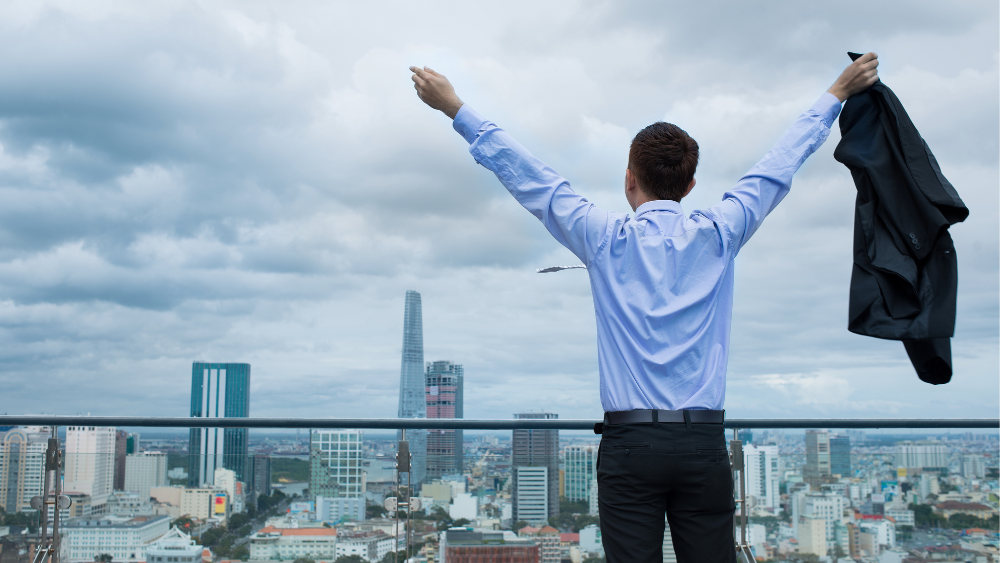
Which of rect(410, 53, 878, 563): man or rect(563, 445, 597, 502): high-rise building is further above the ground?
rect(410, 53, 878, 563): man

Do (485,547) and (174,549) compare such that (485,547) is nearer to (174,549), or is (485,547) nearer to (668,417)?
(174,549)

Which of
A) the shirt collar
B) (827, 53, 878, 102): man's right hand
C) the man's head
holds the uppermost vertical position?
(827, 53, 878, 102): man's right hand

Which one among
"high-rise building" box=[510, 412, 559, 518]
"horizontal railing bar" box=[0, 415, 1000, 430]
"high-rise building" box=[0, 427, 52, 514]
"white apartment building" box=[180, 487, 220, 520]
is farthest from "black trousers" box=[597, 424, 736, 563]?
"high-rise building" box=[0, 427, 52, 514]

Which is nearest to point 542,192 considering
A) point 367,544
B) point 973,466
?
point 367,544

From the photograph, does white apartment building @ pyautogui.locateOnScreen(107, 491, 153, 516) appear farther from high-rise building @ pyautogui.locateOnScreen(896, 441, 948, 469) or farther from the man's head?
high-rise building @ pyautogui.locateOnScreen(896, 441, 948, 469)

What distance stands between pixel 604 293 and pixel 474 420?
1631 millimetres

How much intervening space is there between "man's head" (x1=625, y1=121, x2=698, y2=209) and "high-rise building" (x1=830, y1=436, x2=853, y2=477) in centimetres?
214

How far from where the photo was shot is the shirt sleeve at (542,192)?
4.56 feet

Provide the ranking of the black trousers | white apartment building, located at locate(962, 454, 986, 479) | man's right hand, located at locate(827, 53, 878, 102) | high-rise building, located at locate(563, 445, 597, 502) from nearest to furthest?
the black trousers, man's right hand, located at locate(827, 53, 878, 102), high-rise building, located at locate(563, 445, 597, 502), white apartment building, located at locate(962, 454, 986, 479)

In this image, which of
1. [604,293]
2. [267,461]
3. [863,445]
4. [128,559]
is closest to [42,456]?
[128,559]

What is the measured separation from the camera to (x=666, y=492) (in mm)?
1331

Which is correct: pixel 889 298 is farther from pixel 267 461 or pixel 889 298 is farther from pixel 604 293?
pixel 267 461

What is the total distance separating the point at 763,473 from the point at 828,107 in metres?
1.89

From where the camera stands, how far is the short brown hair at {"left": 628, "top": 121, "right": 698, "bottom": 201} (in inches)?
57.6
